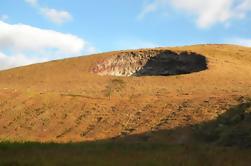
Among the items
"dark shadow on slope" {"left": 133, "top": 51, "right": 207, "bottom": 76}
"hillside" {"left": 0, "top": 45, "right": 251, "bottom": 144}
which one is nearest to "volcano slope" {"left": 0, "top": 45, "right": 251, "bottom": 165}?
"hillside" {"left": 0, "top": 45, "right": 251, "bottom": 144}

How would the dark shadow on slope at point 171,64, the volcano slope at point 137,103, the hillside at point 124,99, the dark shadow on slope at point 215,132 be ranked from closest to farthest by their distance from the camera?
1. the dark shadow on slope at point 215,132
2. the volcano slope at point 137,103
3. the hillside at point 124,99
4. the dark shadow on slope at point 171,64

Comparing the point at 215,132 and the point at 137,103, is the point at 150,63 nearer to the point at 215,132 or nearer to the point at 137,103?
the point at 137,103

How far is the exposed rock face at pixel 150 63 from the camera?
79.6 meters

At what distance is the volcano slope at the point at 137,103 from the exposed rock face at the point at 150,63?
→ 20cm

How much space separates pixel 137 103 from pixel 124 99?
2601mm

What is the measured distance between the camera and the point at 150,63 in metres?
83.8

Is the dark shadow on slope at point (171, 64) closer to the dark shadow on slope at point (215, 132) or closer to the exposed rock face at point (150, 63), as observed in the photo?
the exposed rock face at point (150, 63)

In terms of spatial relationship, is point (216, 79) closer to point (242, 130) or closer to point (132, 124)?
point (132, 124)

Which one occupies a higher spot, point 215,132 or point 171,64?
point 171,64

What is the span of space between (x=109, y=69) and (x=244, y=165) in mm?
68745

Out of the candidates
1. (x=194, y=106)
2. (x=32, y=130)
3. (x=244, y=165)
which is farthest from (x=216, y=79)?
(x=244, y=165)

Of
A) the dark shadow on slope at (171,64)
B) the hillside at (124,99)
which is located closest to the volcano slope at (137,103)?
the hillside at (124,99)

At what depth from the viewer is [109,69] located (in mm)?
83812

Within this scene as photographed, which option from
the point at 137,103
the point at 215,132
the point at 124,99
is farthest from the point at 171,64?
the point at 215,132
